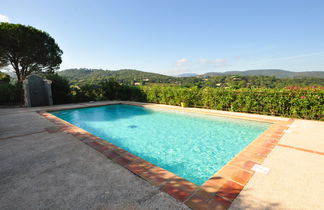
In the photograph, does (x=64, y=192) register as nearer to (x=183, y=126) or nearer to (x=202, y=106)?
(x=183, y=126)

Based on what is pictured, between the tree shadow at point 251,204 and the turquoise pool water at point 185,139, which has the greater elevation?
the tree shadow at point 251,204

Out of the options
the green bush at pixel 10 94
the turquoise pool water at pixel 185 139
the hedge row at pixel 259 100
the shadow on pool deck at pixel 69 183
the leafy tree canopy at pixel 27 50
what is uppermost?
the leafy tree canopy at pixel 27 50

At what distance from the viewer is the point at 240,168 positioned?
2871 mm

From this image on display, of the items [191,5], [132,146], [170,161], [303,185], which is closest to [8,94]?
[132,146]

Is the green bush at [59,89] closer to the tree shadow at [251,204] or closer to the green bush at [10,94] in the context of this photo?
the green bush at [10,94]

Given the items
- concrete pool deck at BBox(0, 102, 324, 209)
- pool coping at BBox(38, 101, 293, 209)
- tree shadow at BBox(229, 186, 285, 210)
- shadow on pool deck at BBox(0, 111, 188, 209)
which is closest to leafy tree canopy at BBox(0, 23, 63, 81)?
concrete pool deck at BBox(0, 102, 324, 209)

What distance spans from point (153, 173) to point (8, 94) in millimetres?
16846

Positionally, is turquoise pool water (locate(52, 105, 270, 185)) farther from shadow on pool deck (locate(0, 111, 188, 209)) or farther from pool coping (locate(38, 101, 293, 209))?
shadow on pool deck (locate(0, 111, 188, 209))

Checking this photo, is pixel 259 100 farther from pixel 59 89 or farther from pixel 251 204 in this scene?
pixel 59 89

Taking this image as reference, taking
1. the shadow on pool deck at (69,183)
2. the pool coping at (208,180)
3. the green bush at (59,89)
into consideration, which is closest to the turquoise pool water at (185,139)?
the pool coping at (208,180)

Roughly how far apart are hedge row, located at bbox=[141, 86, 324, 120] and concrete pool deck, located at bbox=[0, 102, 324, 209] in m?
3.97

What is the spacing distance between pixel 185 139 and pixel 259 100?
5407mm

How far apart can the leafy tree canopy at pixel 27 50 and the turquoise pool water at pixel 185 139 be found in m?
16.0

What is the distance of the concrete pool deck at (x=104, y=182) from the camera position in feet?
6.32
